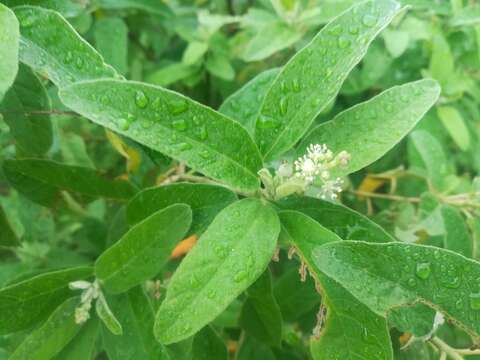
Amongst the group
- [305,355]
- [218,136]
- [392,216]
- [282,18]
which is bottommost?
[305,355]

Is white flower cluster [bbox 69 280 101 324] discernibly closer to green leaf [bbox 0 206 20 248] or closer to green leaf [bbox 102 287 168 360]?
green leaf [bbox 102 287 168 360]

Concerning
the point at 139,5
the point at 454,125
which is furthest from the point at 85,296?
the point at 454,125

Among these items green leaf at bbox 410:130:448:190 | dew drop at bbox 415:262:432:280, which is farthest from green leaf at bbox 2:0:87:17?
green leaf at bbox 410:130:448:190

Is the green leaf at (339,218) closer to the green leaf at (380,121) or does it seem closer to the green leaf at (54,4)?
the green leaf at (380,121)

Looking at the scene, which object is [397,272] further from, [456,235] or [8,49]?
[8,49]

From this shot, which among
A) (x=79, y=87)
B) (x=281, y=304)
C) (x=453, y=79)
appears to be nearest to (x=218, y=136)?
(x=79, y=87)

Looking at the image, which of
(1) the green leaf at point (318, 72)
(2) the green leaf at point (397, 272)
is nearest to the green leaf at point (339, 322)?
(2) the green leaf at point (397, 272)

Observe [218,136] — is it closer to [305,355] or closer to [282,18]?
[305,355]
